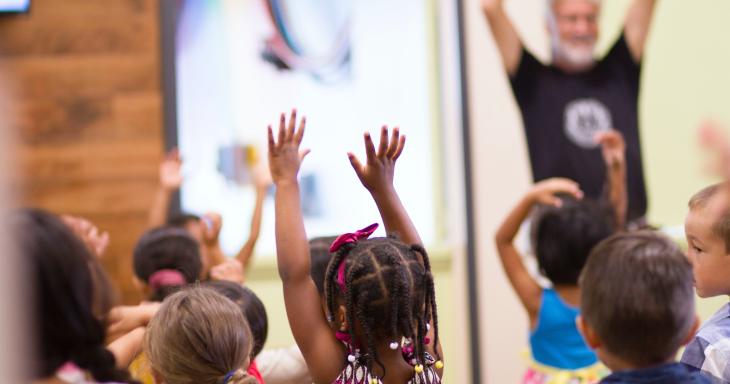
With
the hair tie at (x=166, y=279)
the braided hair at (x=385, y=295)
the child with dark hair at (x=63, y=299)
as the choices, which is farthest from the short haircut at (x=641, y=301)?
the hair tie at (x=166, y=279)

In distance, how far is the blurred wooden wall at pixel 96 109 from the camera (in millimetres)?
3418

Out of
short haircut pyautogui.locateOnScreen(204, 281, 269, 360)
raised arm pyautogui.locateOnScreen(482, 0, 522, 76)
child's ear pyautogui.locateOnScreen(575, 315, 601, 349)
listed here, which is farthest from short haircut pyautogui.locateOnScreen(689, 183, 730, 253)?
raised arm pyautogui.locateOnScreen(482, 0, 522, 76)

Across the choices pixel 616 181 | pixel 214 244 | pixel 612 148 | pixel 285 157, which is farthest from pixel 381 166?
pixel 612 148

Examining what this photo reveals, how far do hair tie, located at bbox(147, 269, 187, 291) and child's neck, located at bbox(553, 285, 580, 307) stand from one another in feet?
3.19

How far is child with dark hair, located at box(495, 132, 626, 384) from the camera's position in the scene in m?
2.38

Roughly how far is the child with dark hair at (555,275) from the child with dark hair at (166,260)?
31.6 inches

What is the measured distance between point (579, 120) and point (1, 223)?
312 cm

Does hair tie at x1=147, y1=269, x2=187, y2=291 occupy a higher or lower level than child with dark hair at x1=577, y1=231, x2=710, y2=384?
lower

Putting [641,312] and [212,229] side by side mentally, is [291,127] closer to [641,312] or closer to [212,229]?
[641,312]

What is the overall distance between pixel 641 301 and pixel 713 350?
421 millimetres

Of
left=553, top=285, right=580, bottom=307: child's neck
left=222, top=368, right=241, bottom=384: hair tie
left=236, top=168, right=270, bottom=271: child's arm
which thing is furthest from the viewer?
left=236, top=168, right=270, bottom=271: child's arm

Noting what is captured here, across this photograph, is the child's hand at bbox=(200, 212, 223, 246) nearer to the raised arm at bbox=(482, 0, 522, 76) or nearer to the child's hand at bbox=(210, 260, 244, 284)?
the child's hand at bbox=(210, 260, 244, 284)

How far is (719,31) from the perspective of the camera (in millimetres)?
3561

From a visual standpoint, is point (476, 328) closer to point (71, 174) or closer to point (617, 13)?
point (617, 13)
